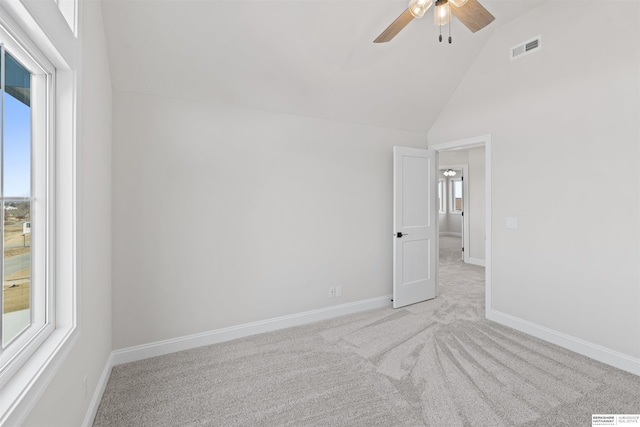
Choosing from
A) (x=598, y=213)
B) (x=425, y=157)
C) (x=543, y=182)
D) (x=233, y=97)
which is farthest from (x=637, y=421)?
(x=233, y=97)

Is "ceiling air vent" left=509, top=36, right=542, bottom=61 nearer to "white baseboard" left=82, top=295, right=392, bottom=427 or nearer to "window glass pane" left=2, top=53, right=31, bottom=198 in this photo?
"white baseboard" left=82, top=295, right=392, bottom=427

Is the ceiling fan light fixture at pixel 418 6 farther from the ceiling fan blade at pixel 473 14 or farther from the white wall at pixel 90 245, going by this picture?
the white wall at pixel 90 245

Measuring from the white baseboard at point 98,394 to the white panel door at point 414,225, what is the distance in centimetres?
307

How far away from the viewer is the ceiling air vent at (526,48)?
3.05 meters

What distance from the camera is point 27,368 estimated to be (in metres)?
1.16

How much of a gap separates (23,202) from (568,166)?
406 centimetres

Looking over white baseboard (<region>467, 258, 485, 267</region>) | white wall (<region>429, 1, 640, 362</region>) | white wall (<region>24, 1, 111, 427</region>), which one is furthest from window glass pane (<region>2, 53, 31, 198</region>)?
white baseboard (<region>467, 258, 485, 267</region>)

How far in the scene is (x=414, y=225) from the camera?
4094mm

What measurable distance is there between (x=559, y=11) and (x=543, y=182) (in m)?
1.66

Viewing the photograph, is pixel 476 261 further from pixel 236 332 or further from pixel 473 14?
pixel 473 14

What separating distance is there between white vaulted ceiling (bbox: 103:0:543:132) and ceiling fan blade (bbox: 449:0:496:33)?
760 mm

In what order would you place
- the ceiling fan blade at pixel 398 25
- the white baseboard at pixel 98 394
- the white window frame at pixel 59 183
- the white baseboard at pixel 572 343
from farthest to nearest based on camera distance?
Answer: the white baseboard at pixel 572 343
the ceiling fan blade at pixel 398 25
the white baseboard at pixel 98 394
the white window frame at pixel 59 183

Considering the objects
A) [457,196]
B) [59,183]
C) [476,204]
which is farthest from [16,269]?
[457,196]

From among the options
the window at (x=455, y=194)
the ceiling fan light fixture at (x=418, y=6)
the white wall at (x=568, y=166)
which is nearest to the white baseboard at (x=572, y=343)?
the white wall at (x=568, y=166)
